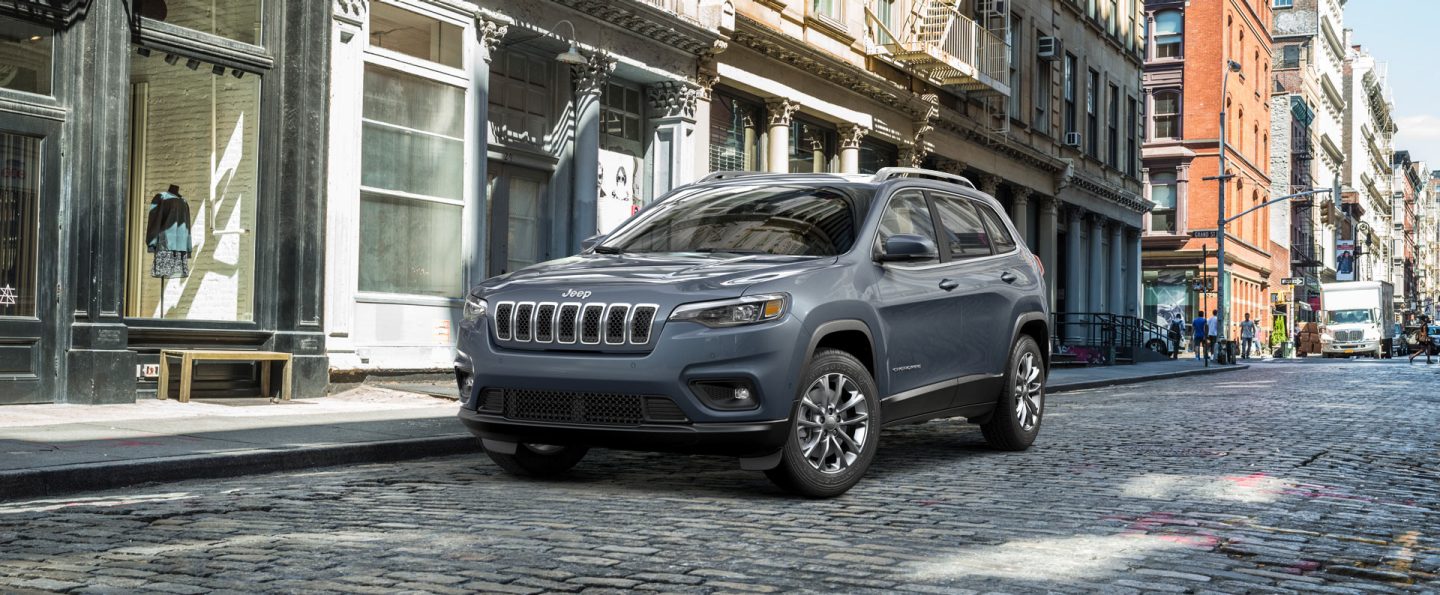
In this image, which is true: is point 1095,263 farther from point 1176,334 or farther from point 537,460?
point 537,460

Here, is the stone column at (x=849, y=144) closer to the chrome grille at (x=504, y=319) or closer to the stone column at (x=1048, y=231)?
the stone column at (x=1048, y=231)

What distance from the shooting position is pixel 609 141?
62.4 feet

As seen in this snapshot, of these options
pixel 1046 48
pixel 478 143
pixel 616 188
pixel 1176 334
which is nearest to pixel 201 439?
pixel 478 143

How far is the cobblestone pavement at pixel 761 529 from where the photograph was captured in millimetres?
5004

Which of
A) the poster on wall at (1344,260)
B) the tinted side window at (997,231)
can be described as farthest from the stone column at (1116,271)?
the poster on wall at (1344,260)

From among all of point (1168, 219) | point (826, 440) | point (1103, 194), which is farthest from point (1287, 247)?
point (826, 440)

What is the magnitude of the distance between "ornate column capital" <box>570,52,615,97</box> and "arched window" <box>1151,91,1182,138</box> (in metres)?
42.9

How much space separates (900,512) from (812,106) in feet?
55.1

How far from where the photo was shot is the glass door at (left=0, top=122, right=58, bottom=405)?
11.5 m

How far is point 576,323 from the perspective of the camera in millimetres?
6816

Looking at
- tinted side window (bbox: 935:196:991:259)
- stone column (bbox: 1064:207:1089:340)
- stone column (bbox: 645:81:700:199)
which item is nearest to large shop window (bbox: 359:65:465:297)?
A: stone column (bbox: 645:81:700:199)

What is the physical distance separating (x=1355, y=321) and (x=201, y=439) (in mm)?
59015

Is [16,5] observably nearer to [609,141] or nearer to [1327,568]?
[609,141]

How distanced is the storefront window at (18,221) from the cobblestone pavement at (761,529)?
16.0ft
